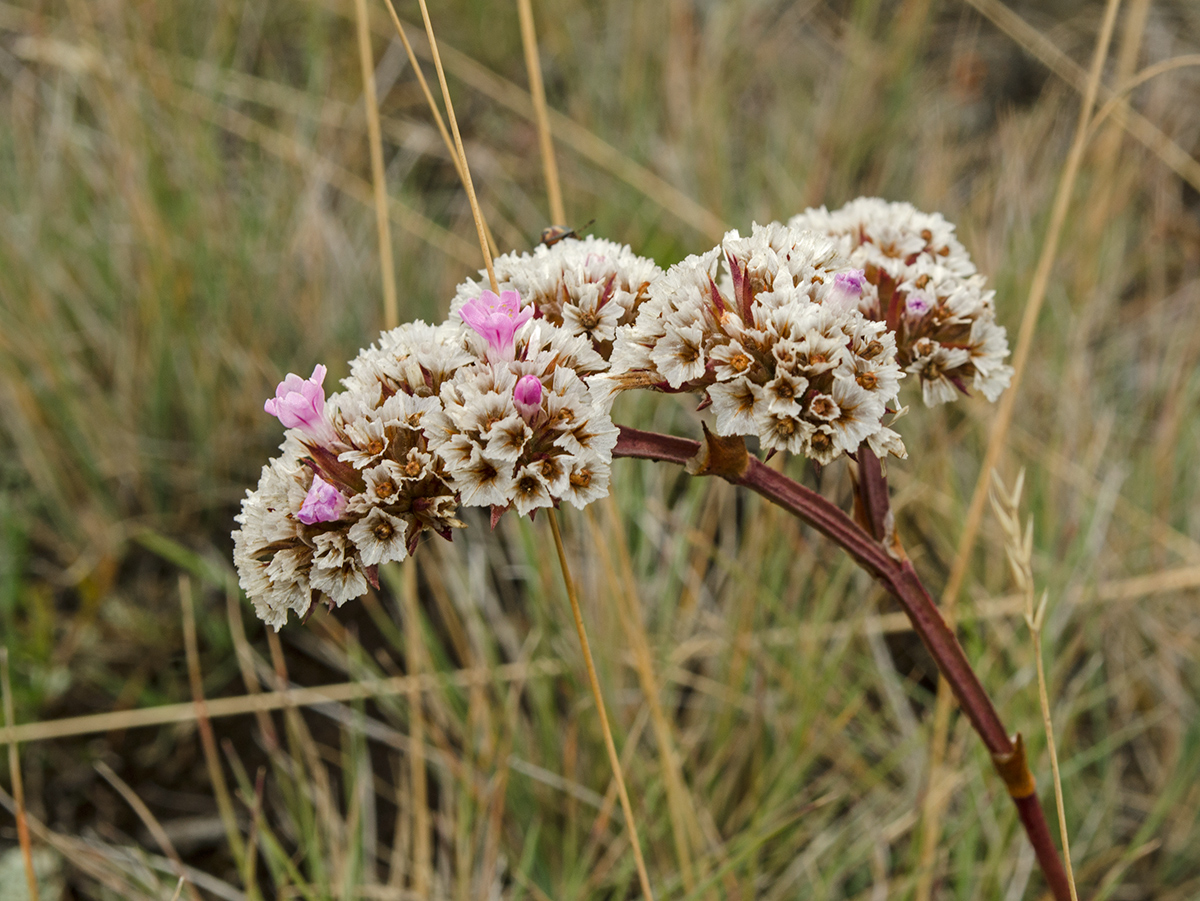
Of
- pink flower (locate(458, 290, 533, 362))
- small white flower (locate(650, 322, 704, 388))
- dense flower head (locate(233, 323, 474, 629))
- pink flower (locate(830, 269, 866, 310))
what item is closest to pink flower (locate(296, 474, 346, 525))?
dense flower head (locate(233, 323, 474, 629))

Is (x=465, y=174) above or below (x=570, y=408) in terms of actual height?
above

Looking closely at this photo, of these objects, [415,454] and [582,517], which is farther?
[582,517]

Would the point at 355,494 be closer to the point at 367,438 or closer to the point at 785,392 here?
the point at 367,438

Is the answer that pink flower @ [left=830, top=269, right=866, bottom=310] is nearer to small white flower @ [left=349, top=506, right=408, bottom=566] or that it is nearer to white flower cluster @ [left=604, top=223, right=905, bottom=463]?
white flower cluster @ [left=604, top=223, right=905, bottom=463]

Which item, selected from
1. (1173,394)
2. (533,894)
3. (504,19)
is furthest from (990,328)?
(504,19)

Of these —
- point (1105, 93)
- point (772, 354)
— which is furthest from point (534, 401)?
point (1105, 93)

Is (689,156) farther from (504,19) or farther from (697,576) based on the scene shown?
(697,576)
